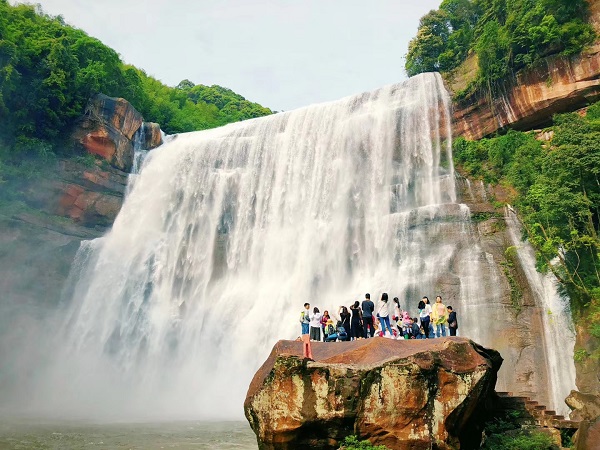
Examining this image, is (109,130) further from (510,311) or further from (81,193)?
(510,311)

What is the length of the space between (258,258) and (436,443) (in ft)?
54.0

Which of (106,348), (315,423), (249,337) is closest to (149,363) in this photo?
(106,348)

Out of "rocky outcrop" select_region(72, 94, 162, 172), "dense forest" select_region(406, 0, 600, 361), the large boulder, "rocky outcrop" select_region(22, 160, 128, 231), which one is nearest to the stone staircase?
the large boulder

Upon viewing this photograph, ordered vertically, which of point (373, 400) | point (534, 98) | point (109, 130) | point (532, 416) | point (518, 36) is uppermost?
point (518, 36)

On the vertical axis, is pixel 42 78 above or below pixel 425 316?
above

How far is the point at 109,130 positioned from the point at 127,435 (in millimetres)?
19640

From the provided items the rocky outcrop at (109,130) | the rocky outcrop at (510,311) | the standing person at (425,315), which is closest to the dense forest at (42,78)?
the rocky outcrop at (109,130)

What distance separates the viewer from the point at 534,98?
23.0 metres

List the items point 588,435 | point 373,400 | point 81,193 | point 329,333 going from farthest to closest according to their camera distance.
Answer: point 81,193
point 329,333
point 588,435
point 373,400

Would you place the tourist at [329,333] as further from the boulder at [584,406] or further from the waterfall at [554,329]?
the waterfall at [554,329]

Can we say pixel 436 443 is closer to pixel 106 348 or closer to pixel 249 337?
pixel 249 337

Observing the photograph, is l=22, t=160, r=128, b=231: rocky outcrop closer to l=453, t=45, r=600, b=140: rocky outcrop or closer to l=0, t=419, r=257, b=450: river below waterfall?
l=0, t=419, r=257, b=450: river below waterfall

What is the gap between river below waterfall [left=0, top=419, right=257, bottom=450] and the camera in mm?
12320

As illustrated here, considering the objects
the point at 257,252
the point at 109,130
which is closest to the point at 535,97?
the point at 257,252
